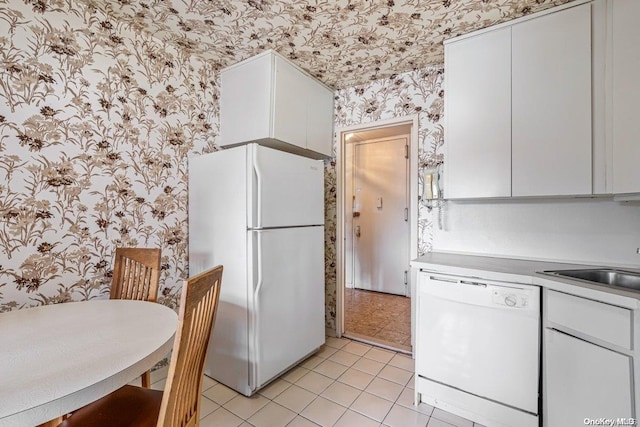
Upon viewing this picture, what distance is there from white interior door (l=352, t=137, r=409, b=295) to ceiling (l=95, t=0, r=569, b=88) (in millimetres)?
1722

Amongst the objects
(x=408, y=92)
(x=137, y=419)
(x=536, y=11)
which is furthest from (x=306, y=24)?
(x=137, y=419)

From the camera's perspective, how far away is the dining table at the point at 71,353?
65cm

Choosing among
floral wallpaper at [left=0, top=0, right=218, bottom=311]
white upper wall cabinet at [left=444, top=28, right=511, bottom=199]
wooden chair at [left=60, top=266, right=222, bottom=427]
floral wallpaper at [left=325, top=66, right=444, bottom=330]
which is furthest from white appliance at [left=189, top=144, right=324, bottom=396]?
white upper wall cabinet at [left=444, top=28, right=511, bottom=199]

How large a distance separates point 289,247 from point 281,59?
142 cm

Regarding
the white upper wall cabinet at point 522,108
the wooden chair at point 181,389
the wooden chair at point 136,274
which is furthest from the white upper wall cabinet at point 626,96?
the wooden chair at point 136,274

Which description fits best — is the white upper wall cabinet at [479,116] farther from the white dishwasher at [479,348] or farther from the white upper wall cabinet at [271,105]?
the white upper wall cabinet at [271,105]

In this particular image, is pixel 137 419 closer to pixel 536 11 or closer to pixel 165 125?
pixel 165 125

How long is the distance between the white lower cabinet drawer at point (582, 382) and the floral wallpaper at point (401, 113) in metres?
1.11

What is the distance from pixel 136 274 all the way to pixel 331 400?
1416mm

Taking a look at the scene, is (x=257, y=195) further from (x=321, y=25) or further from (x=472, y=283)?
(x=472, y=283)

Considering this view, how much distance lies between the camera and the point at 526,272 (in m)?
1.51

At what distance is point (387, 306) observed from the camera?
11.6 feet

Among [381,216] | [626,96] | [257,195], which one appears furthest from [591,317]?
[381,216]

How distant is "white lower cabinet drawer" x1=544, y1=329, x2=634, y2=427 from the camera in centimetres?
112
